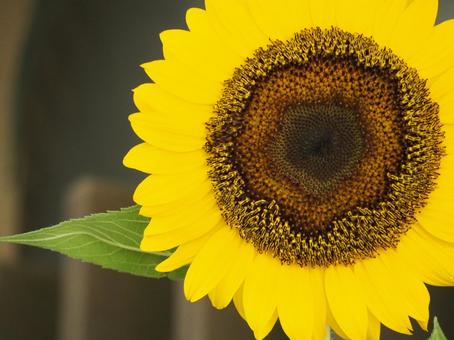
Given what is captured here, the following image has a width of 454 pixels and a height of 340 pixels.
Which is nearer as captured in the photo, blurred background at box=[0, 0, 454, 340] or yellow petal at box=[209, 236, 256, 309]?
yellow petal at box=[209, 236, 256, 309]

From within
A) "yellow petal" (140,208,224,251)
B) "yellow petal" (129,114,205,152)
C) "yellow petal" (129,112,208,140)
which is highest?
"yellow petal" (129,112,208,140)

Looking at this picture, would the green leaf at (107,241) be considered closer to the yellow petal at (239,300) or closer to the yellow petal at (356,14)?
the yellow petal at (239,300)

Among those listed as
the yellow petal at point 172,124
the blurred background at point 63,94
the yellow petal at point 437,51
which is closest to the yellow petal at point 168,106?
the yellow petal at point 172,124

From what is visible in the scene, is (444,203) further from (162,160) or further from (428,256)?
(162,160)

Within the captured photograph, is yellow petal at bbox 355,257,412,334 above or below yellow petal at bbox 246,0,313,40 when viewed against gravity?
below

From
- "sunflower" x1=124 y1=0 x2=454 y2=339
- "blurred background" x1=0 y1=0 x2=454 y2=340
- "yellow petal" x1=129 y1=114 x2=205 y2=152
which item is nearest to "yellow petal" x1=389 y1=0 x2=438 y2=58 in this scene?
"sunflower" x1=124 y1=0 x2=454 y2=339

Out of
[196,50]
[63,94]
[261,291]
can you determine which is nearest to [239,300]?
[261,291]

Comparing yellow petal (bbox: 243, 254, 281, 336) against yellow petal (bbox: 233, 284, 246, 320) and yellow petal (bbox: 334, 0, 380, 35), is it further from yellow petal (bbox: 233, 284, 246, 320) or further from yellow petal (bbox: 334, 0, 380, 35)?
yellow petal (bbox: 334, 0, 380, 35)
